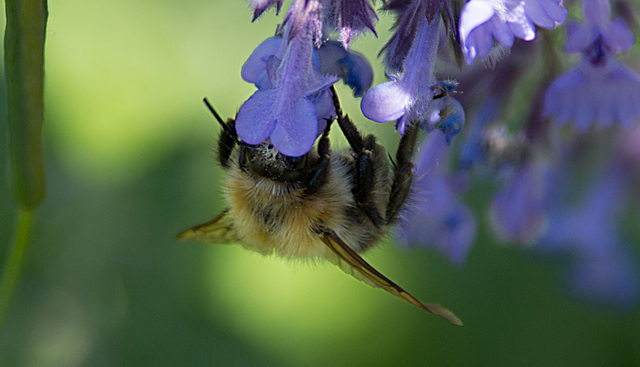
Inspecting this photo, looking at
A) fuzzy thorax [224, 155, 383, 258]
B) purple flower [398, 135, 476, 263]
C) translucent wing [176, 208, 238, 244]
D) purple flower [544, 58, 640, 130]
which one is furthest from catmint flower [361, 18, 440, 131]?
purple flower [398, 135, 476, 263]

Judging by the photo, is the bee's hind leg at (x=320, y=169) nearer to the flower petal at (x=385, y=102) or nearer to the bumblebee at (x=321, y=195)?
the bumblebee at (x=321, y=195)

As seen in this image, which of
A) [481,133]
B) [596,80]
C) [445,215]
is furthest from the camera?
[445,215]

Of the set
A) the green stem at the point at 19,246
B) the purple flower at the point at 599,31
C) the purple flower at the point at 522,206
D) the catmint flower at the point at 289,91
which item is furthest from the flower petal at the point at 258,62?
the purple flower at the point at 522,206

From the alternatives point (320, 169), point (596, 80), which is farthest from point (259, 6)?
point (596, 80)

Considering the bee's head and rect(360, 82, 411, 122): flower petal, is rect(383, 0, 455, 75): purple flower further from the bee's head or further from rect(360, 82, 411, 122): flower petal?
the bee's head

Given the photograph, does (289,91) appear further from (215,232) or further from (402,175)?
(215,232)
